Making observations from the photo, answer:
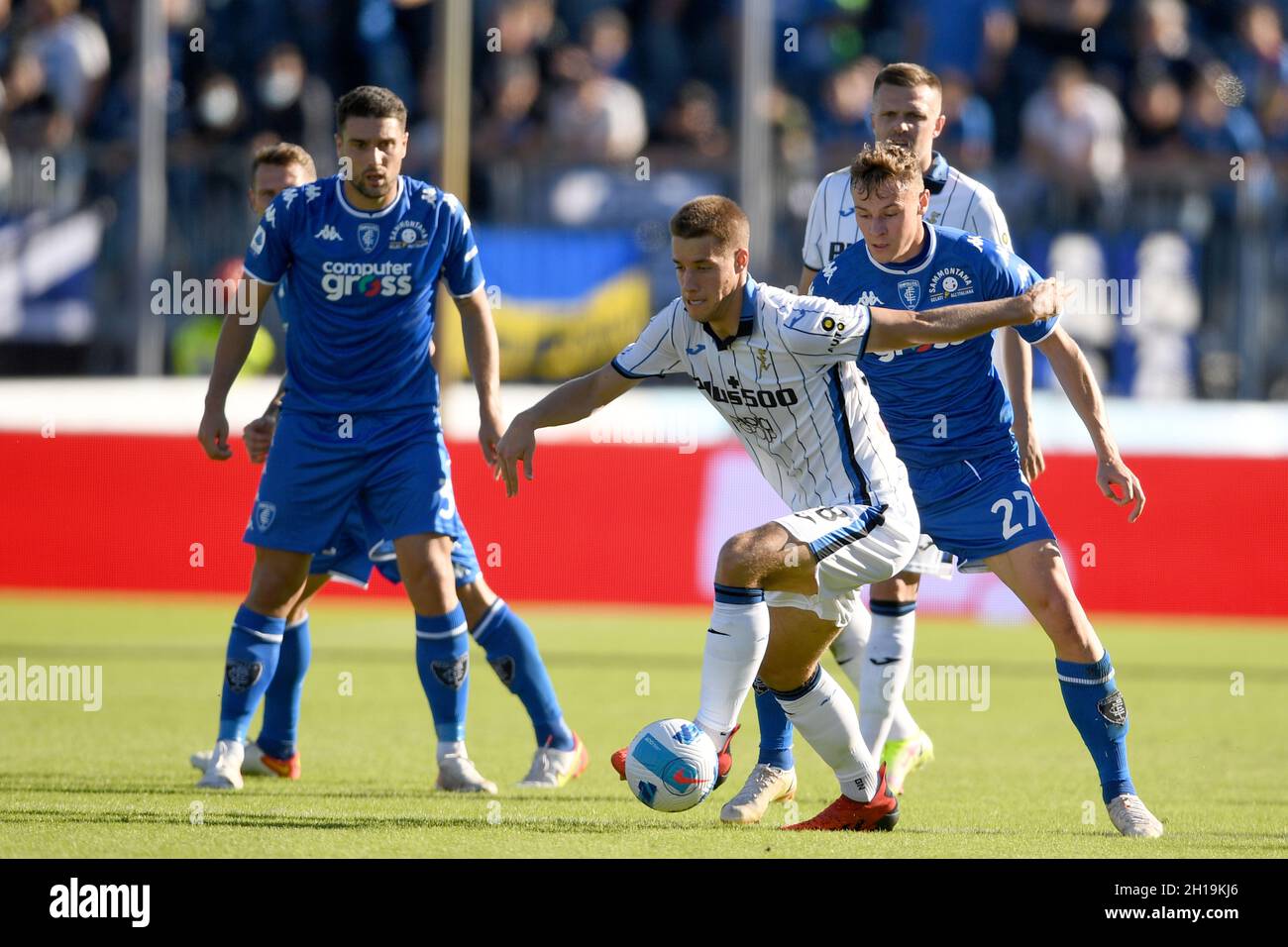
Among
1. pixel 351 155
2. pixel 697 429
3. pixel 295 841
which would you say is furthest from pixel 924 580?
pixel 295 841

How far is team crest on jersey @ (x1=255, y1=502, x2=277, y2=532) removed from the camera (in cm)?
689

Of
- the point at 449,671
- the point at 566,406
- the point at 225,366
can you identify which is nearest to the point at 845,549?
the point at 566,406

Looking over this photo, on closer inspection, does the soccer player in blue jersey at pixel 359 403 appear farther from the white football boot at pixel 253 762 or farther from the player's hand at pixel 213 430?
the white football boot at pixel 253 762

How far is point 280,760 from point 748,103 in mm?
8312

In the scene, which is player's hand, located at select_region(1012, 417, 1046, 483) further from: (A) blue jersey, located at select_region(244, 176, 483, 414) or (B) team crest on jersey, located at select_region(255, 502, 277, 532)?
(B) team crest on jersey, located at select_region(255, 502, 277, 532)

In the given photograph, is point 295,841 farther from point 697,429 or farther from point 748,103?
point 748,103

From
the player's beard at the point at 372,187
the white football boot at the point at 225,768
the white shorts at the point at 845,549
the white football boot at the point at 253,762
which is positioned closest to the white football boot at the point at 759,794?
the white shorts at the point at 845,549

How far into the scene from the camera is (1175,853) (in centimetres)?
560

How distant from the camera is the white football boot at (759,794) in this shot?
636cm

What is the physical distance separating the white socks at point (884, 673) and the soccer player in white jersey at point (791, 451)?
2.40 ft

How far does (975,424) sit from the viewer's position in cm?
656

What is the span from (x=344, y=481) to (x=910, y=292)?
2.15 metres

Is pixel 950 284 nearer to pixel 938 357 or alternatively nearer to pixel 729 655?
pixel 938 357

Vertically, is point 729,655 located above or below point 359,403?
below
